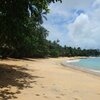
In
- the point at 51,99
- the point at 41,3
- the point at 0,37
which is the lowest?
the point at 51,99

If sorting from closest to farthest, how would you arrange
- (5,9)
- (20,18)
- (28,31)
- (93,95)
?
(93,95) < (5,9) < (20,18) < (28,31)

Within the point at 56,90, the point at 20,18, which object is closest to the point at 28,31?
the point at 20,18

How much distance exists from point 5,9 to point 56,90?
5340 millimetres

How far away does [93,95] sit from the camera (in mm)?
13055

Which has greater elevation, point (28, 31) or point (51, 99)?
point (28, 31)

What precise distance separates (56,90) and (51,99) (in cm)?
228

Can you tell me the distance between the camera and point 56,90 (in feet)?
45.2

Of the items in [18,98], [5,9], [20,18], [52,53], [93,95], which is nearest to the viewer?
[18,98]

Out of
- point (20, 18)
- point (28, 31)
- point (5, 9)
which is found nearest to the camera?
point (5, 9)

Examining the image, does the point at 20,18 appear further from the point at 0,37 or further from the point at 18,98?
the point at 18,98

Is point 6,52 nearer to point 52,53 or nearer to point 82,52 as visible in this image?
point 52,53

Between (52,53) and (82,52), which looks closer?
(52,53)

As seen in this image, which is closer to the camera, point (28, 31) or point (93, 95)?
point (93, 95)

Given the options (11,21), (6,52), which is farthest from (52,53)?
(11,21)
